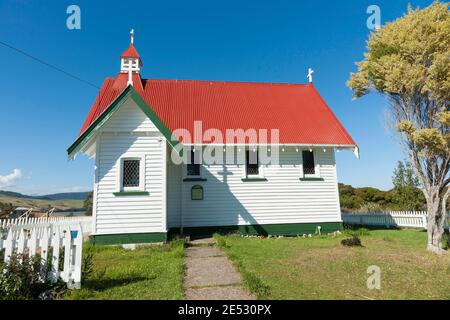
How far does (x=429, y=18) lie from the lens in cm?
1066

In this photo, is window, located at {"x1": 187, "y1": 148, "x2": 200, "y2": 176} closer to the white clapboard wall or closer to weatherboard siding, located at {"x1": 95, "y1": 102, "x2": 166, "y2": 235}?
weatherboard siding, located at {"x1": 95, "y1": 102, "x2": 166, "y2": 235}

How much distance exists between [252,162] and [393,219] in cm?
1148

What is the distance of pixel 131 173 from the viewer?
37.3 ft

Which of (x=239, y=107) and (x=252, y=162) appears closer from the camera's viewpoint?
(x=252, y=162)

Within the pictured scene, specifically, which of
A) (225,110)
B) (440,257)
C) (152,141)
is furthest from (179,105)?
(440,257)

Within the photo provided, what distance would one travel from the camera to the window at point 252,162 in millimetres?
14742

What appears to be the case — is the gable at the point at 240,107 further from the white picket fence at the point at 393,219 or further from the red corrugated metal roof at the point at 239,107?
the white picket fence at the point at 393,219

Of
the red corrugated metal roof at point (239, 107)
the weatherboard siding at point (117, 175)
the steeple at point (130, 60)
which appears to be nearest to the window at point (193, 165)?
the red corrugated metal roof at point (239, 107)

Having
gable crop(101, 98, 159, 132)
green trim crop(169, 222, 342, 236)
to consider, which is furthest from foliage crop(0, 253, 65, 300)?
green trim crop(169, 222, 342, 236)

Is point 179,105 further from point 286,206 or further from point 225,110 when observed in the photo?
point 286,206

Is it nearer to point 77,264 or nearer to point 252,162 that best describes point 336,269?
point 77,264

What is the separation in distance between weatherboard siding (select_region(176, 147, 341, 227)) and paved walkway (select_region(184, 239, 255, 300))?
396 cm

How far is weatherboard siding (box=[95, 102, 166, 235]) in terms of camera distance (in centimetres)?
1095

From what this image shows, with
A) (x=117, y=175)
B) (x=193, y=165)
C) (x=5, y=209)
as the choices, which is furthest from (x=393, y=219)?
(x=5, y=209)
